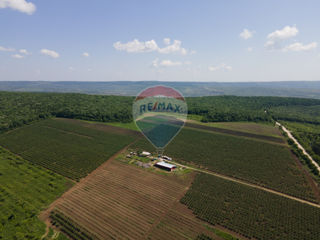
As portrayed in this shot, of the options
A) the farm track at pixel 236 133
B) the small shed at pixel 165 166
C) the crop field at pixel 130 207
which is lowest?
the crop field at pixel 130 207

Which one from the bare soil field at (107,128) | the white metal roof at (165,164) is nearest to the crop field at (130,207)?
the white metal roof at (165,164)

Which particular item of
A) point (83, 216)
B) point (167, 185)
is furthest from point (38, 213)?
point (167, 185)

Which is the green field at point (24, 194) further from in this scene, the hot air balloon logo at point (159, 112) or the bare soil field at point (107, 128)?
the bare soil field at point (107, 128)

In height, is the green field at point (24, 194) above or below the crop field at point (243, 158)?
below

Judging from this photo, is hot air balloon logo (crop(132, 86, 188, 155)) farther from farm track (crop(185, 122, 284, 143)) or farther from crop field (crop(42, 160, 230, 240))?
farm track (crop(185, 122, 284, 143))

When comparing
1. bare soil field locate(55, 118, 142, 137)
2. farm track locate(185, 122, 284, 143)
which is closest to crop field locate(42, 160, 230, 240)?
bare soil field locate(55, 118, 142, 137)

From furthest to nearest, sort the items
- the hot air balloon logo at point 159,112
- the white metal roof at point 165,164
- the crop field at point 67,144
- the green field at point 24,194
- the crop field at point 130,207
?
the crop field at point 67,144 < the hot air balloon logo at point 159,112 < the white metal roof at point 165,164 < the crop field at point 130,207 < the green field at point 24,194

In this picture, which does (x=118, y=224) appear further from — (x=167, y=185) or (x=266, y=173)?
(x=266, y=173)

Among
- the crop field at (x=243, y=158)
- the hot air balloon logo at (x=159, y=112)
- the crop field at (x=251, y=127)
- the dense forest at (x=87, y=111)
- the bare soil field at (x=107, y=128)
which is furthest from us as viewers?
the dense forest at (x=87, y=111)
